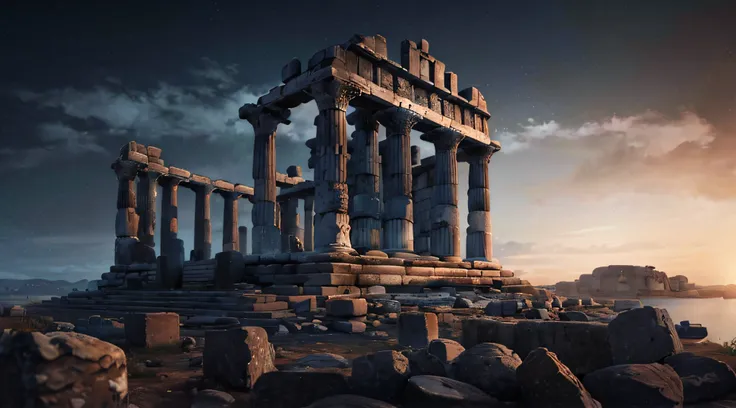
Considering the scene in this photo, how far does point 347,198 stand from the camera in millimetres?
15305

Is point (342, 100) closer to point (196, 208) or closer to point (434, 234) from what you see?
point (434, 234)

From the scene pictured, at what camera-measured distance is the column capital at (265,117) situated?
17.9 meters

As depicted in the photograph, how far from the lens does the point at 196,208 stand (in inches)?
1117

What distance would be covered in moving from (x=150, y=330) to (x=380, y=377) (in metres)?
4.05

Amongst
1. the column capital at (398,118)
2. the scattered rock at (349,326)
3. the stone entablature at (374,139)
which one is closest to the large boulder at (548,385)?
the scattered rock at (349,326)

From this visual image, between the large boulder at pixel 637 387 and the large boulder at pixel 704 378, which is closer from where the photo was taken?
the large boulder at pixel 637 387

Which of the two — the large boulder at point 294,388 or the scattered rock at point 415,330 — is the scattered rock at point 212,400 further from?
the scattered rock at point 415,330

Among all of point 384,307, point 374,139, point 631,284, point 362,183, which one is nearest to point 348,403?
point 384,307

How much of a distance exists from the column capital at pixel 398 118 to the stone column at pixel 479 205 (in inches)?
196

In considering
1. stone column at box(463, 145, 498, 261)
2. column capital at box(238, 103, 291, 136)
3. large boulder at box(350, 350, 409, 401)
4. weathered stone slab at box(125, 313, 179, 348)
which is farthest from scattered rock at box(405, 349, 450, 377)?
stone column at box(463, 145, 498, 261)

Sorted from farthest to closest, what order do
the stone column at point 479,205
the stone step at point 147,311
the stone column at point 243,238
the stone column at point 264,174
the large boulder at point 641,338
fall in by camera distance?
the stone column at point 243,238
the stone column at point 479,205
the stone column at point 264,174
the stone step at point 147,311
the large boulder at point 641,338

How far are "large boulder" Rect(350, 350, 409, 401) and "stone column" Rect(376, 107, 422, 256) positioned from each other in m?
13.3

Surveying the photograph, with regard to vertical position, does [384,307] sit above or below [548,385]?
below

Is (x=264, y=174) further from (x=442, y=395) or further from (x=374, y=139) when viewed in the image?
(x=442, y=395)
